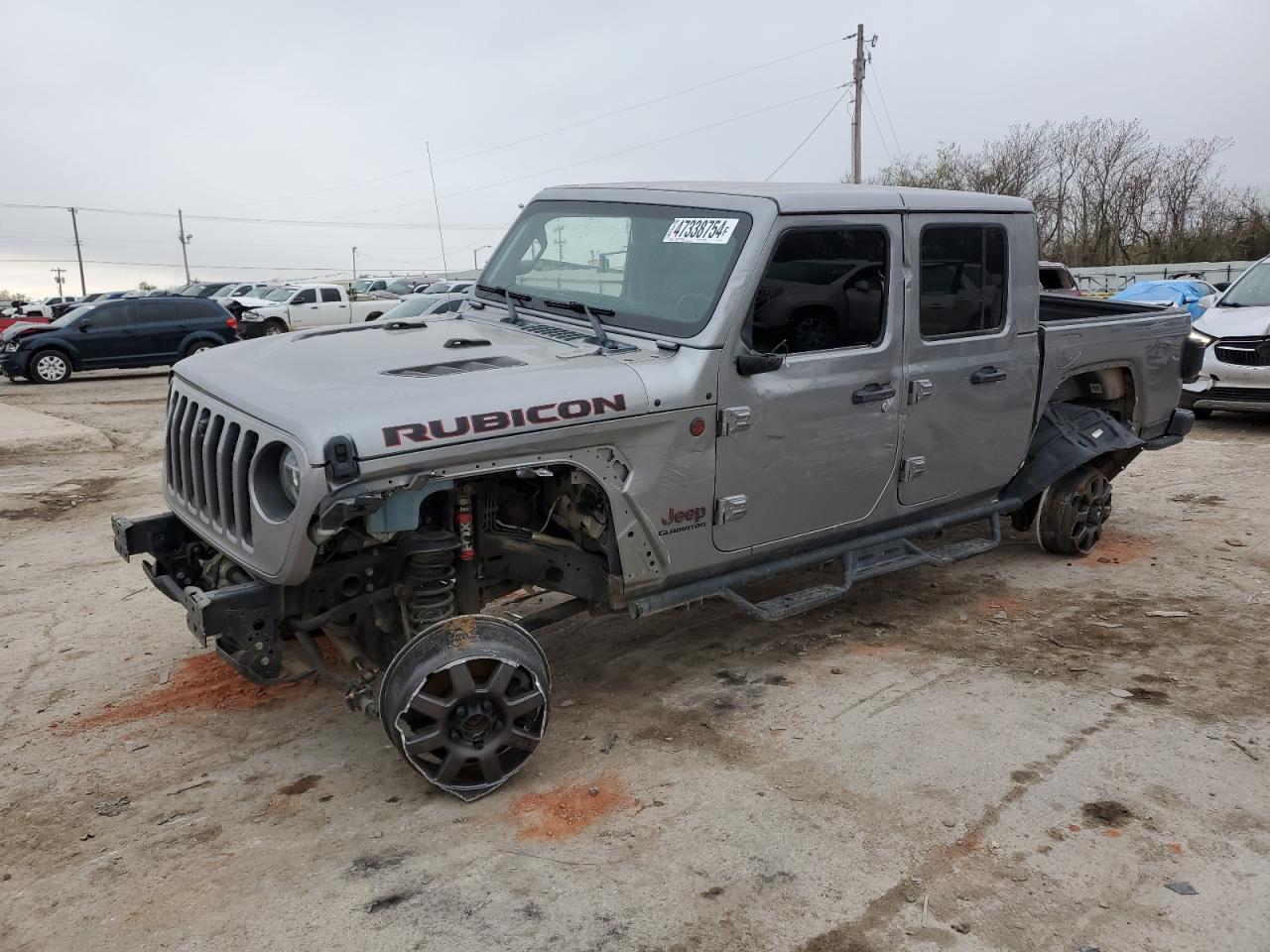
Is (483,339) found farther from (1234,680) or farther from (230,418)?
(1234,680)

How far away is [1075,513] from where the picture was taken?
6301 mm

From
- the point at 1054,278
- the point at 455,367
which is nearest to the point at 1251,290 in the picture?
the point at 1054,278

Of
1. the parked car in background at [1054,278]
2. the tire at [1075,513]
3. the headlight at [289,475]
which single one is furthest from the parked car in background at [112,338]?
the headlight at [289,475]

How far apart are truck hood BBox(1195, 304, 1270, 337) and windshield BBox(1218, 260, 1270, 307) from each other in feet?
0.55

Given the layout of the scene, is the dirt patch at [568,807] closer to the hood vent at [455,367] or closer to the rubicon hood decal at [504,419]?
the rubicon hood decal at [504,419]

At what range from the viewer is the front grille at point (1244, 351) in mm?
10562

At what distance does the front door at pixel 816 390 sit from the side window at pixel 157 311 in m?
18.2

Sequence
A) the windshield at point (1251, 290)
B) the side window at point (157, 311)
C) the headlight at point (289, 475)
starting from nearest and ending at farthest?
the headlight at point (289, 475) → the windshield at point (1251, 290) → the side window at point (157, 311)

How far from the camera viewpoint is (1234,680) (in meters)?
4.70

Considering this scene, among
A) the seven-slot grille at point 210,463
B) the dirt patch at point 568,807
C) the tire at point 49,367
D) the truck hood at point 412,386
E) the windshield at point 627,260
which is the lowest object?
the dirt patch at point 568,807

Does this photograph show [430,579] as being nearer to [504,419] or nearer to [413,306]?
[504,419]

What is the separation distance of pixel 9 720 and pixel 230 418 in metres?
1.89

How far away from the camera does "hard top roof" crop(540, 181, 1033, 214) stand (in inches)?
174

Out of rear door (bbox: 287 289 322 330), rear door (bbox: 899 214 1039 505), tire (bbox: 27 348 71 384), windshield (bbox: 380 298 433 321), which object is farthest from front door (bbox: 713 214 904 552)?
rear door (bbox: 287 289 322 330)
